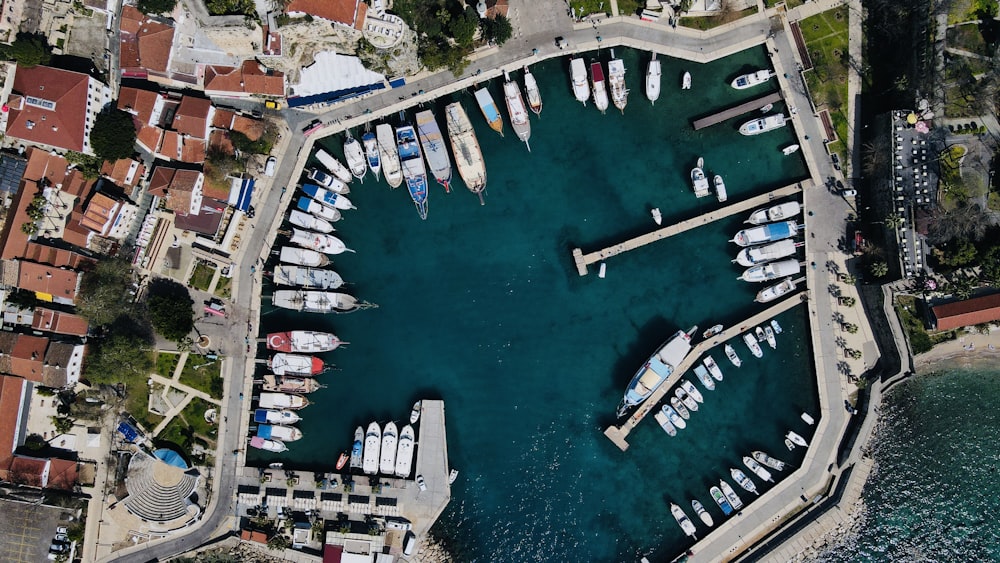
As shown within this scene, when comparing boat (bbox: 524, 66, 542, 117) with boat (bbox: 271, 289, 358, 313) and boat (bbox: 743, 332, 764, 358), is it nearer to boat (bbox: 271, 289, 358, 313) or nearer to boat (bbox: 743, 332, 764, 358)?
boat (bbox: 271, 289, 358, 313)

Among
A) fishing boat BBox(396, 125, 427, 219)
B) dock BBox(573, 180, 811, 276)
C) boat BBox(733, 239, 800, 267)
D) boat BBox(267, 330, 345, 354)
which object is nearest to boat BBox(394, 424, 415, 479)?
boat BBox(267, 330, 345, 354)

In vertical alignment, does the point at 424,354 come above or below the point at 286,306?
below

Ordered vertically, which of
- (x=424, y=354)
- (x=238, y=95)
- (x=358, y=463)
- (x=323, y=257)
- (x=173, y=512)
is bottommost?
(x=173, y=512)

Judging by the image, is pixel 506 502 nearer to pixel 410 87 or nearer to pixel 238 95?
pixel 410 87

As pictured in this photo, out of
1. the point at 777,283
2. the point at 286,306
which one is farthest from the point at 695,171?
the point at 286,306

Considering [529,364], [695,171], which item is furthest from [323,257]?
[695,171]

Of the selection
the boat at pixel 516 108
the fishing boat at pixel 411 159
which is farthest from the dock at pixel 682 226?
the fishing boat at pixel 411 159

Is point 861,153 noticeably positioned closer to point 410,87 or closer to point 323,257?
point 410,87

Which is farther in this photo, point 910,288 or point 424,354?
point 424,354
